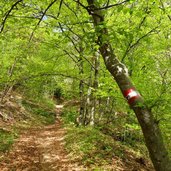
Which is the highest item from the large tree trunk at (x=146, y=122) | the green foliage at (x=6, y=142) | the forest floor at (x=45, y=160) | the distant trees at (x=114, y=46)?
the distant trees at (x=114, y=46)

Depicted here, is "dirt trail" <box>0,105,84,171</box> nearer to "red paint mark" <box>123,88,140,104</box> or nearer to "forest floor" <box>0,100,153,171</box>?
"forest floor" <box>0,100,153,171</box>

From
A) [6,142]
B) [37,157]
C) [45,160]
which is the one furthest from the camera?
[6,142]

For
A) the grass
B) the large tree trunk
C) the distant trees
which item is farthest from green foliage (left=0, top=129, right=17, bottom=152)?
the large tree trunk

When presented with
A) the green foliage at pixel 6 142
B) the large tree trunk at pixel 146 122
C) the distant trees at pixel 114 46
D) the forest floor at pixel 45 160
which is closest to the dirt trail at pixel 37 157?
the forest floor at pixel 45 160

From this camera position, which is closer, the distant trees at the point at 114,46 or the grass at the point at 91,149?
the distant trees at the point at 114,46

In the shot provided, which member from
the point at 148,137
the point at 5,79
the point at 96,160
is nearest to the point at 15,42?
the point at 5,79

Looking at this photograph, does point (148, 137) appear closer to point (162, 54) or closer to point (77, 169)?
point (77, 169)

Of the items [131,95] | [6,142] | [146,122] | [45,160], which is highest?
[131,95]

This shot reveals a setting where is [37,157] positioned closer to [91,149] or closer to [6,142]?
[91,149]

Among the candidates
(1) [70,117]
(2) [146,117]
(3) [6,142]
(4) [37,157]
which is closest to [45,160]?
(4) [37,157]

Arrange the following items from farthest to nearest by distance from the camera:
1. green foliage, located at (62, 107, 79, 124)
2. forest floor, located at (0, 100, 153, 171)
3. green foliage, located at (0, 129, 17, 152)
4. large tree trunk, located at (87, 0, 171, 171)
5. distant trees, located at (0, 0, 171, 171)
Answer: green foliage, located at (62, 107, 79, 124) < green foliage, located at (0, 129, 17, 152) < forest floor, located at (0, 100, 153, 171) < distant trees, located at (0, 0, 171, 171) < large tree trunk, located at (87, 0, 171, 171)

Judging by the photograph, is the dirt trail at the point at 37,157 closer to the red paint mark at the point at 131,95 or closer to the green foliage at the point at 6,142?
the green foliage at the point at 6,142

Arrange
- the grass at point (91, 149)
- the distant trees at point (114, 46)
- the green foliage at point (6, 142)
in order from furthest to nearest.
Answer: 1. the green foliage at point (6, 142)
2. the grass at point (91, 149)
3. the distant trees at point (114, 46)

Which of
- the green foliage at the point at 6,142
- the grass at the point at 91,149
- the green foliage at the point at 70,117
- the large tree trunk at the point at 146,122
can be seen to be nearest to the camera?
the large tree trunk at the point at 146,122
